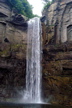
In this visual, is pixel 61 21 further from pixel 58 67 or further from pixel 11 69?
pixel 11 69

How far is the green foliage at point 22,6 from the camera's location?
32.3 m

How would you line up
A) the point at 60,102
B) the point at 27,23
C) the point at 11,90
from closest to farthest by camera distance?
1. the point at 60,102
2. the point at 11,90
3. the point at 27,23

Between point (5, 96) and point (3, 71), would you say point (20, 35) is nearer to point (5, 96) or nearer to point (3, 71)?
point (3, 71)

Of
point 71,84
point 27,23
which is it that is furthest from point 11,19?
point 71,84

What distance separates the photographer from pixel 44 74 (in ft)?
67.8

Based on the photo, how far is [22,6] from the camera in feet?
Result: 111

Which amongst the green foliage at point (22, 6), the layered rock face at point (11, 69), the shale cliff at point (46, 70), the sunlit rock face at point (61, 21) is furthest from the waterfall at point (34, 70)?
the green foliage at point (22, 6)

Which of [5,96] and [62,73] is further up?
[62,73]

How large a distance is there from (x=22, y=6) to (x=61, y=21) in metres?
10.0

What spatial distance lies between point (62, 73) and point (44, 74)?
8.31 ft

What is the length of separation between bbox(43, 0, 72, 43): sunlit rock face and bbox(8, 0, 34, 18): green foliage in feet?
21.9

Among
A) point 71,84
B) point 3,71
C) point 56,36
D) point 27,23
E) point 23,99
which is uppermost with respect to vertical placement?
point 27,23

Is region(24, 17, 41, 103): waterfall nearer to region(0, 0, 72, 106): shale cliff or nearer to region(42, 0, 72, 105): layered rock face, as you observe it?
region(0, 0, 72, 106): shale cliff

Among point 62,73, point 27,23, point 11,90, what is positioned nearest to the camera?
point 62,73
